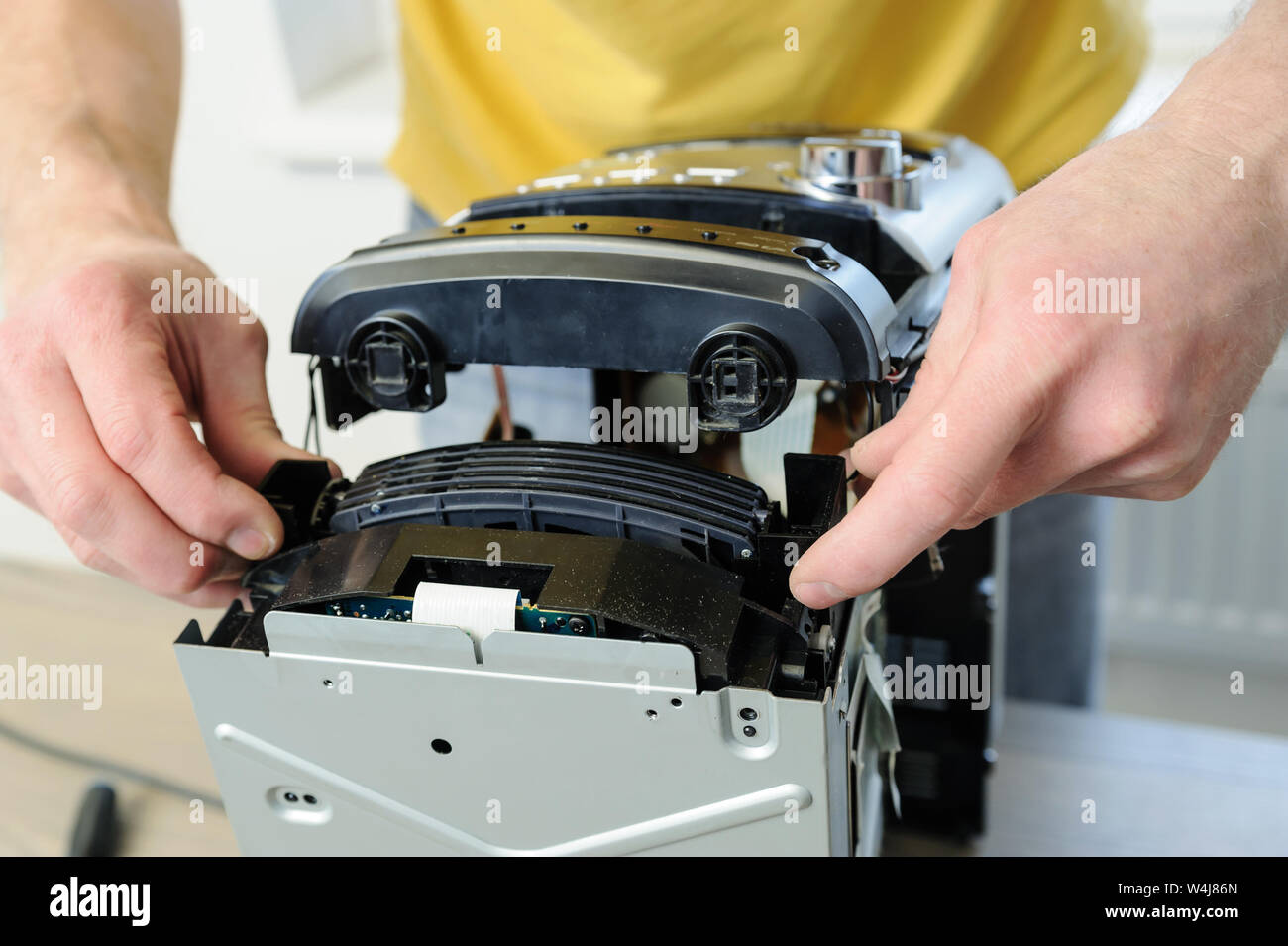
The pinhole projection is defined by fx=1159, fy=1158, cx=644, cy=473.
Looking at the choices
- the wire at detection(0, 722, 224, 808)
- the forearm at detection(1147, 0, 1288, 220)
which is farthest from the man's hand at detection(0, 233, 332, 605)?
the forearm at detection(1147, 0, 1288, 220)

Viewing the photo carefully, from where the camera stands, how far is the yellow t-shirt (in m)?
0.79

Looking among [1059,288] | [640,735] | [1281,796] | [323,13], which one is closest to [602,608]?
[640,735]

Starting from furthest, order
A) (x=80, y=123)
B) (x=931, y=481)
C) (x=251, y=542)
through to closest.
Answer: (x=80, y=123)
(x=251, y=542)
(x=931, y=481)

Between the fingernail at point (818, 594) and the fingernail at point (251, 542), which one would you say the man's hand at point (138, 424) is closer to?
the fingernail at point (251, 542)

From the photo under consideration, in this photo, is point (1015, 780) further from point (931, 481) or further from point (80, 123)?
point (80, 123)

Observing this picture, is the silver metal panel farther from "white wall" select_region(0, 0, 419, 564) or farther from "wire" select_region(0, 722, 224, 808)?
"white wall" select_region(0, 0, 419, 564)

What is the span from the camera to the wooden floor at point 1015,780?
2.44ft

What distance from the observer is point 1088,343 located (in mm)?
449

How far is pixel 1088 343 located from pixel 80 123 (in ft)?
2.24

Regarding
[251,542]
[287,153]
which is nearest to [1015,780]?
[251,542]

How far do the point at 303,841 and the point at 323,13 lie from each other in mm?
1601

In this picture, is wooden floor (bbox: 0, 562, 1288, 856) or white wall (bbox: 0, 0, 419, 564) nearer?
wooden floor (bbox: 0, 562, 1288, 856)

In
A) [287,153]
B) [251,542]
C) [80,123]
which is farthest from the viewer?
[287,153]
